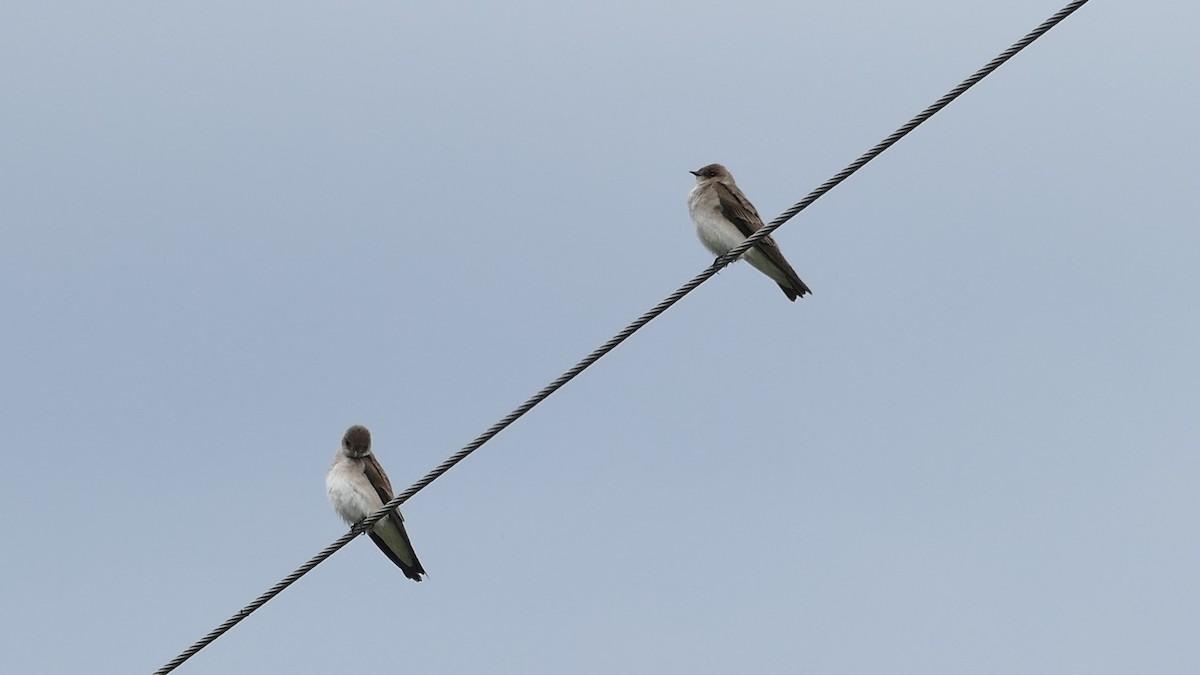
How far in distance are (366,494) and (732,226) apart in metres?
3.72

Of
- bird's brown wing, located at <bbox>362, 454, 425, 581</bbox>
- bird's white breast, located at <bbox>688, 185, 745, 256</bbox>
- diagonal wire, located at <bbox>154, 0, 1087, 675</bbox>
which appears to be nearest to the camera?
diagonal wire, located at <bbox>154, 0, 1087, 675</bbox>

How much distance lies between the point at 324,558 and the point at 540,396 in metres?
1.59

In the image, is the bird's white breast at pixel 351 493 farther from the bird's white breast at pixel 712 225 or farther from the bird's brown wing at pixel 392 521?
the bird's white breast at pixel 712 225

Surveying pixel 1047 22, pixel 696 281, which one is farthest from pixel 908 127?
pixel 696 281

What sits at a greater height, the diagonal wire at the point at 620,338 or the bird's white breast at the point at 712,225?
the bird's white breast at the point at 712,225

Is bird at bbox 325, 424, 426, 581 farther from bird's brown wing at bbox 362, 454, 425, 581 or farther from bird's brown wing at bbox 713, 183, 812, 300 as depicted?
bird's brown wing at bbox 713, 183, 812, 300

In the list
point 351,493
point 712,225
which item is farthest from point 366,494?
point 712,225

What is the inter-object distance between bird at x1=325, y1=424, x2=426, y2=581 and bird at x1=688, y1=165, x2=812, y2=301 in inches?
128

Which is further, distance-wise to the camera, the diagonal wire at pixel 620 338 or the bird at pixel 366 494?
the bird at pixel 366 494

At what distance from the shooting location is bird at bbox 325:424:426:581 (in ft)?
48.5

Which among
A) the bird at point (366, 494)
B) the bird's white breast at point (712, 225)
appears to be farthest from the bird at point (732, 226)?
the bird at point (366, 494)

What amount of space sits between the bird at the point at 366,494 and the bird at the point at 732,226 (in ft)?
10.6

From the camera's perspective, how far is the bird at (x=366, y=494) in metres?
14.8

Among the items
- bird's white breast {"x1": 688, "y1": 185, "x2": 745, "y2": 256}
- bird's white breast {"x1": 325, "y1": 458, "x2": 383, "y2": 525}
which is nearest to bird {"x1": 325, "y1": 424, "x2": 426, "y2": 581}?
bird's white breast {"x1": 325, "y1": 458, "x2": 383, "y2": 525}
